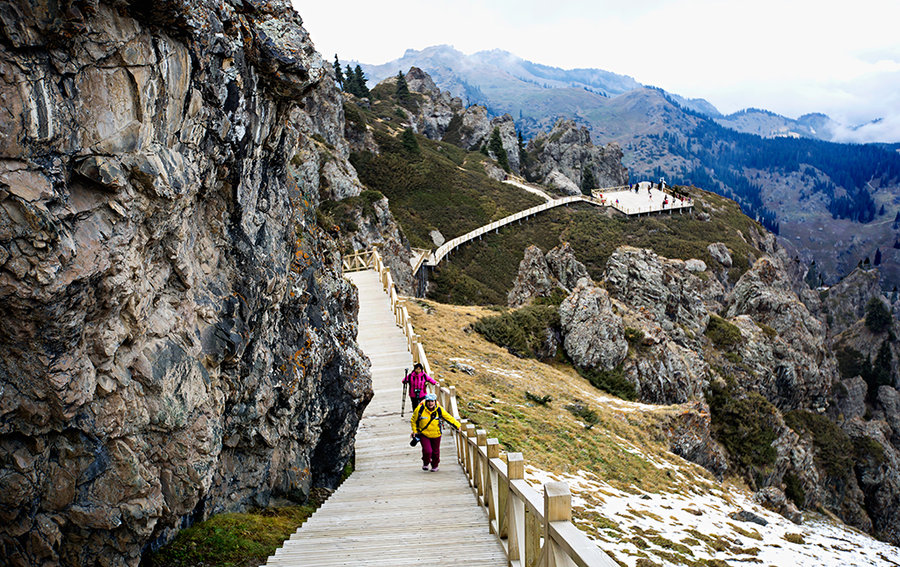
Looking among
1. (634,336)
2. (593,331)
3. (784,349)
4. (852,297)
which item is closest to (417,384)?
(593,331)

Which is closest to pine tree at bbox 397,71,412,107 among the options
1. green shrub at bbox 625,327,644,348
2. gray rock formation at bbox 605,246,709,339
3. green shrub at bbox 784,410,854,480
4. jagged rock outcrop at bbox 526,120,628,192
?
jagged rock outcrop at bbox 526,120,628,192

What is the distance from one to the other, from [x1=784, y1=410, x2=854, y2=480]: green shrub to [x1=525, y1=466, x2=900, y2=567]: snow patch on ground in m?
14.8

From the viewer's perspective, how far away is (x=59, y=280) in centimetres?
362

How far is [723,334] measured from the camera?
30.8m

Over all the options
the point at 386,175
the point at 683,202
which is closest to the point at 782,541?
the point at 386,175

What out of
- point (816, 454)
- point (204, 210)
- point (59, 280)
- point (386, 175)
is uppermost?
point (386, 175)

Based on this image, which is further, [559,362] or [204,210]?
[559,362]

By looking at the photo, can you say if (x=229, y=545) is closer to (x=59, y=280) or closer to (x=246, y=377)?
(x=246, y=377)

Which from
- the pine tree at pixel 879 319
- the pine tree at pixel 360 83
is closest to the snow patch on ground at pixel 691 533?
the pine tree at pixel 879 319

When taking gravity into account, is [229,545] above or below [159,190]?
below

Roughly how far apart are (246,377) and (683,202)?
75105 millimetres

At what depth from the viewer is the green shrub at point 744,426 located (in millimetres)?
20984

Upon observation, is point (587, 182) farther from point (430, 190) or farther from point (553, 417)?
point (553, 417)

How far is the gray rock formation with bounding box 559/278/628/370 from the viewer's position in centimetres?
2344
